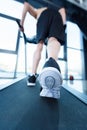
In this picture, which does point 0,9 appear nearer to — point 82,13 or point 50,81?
point 82,13

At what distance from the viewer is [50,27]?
1.06 m

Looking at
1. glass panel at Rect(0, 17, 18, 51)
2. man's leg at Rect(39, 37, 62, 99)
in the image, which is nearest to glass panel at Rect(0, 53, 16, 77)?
glass panel at Rect(0, 17, 18, 51)

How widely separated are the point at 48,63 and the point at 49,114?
30 centimetres

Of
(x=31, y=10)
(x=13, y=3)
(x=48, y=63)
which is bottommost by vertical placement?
(x=48, y=63)

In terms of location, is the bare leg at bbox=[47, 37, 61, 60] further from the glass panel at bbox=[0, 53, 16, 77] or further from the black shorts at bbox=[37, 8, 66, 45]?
the glass panel at bbox=[0, 53, 16, 77]

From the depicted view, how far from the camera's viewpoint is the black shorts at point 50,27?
3.39 feet

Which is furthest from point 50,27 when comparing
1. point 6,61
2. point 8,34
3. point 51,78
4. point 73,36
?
point 73,36

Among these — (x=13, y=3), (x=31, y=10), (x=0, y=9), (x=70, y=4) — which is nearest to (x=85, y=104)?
(x=31, y=10)

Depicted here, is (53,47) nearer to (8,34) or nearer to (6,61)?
(6,61)

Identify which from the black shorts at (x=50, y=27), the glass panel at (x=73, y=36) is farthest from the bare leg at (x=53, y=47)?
the glass panel at (x=73, y=36)

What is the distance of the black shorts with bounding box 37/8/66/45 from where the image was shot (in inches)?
40.7

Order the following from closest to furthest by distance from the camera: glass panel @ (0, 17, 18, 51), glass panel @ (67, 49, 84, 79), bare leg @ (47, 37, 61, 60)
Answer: bare leg @ (47, 37, 61, 60)
glass panel @ (0, 17, 18, 51)
glass panel @ (67, 49, 84, 79)

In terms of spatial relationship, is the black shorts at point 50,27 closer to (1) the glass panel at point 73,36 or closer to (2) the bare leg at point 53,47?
(2) the bare leg at point 53,47

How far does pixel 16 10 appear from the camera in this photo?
4145 millimetres
